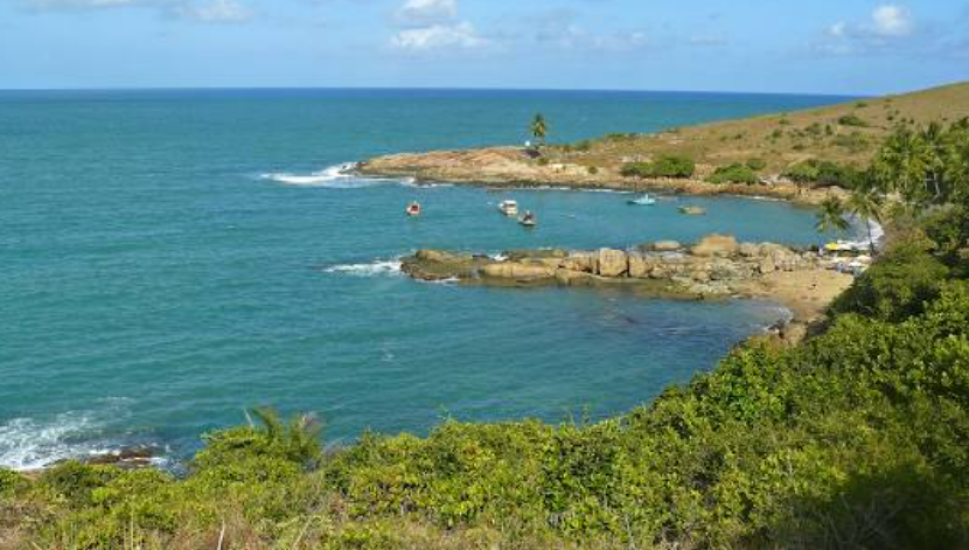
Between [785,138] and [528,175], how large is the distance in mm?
40405

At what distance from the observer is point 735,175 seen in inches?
4414

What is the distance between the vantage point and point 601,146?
136750mm

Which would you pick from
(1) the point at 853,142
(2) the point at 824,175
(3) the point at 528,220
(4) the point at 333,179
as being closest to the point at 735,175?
(2) the point at 824,175

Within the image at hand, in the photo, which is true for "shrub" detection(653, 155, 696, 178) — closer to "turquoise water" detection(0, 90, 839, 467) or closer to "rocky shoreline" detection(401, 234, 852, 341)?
"turquoise water" detection(0, 90, 839, 467)

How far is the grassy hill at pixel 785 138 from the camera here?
4788 inches

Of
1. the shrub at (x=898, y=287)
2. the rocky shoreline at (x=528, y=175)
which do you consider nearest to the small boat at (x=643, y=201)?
the rocky shoreline at (x=528, y=175)

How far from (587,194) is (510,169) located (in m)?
16.3

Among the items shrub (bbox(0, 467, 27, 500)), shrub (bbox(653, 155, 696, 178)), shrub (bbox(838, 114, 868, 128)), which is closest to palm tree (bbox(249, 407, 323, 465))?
shrub (bbox(0, 467, 27, 500))

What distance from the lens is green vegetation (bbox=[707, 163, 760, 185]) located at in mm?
111250

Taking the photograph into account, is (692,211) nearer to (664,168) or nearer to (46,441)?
(664,168)

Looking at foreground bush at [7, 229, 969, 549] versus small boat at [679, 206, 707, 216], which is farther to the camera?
small boat at [679, 206, 707, 216]

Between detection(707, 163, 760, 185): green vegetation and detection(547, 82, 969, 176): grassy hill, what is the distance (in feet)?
11.6

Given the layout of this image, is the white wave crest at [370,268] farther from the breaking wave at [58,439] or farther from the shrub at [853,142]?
the shrub at [853,142]

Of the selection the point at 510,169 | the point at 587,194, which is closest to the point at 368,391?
the point at 587,194
